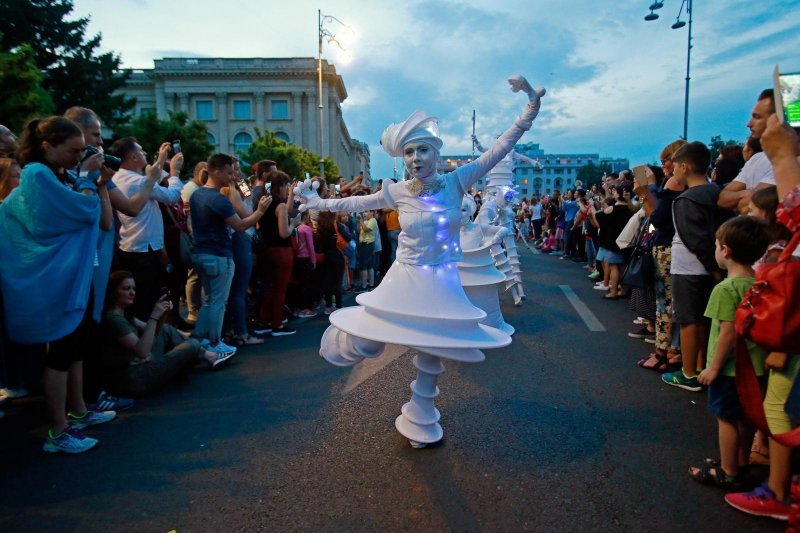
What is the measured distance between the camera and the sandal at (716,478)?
291cm

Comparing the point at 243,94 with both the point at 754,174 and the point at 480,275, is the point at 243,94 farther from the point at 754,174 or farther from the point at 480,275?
the point at 754,174

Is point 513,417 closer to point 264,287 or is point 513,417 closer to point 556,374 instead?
point 556,374

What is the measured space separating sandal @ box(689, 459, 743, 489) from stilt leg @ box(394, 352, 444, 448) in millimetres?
1641

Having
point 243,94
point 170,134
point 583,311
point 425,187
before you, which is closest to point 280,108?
point 243,94

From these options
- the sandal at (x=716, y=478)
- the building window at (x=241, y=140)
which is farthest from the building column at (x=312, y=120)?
the sandal at (x=716, y=478)

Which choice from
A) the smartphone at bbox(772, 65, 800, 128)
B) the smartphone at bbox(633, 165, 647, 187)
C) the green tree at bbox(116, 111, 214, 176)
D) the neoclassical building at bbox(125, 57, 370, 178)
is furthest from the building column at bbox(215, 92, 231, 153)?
the smartphone at bbox(772, 65, 800, 128)

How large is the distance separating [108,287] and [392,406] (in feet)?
9.36

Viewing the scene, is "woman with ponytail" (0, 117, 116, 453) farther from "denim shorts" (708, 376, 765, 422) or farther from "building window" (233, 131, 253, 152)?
"building window" (233, 131, 253, 152)

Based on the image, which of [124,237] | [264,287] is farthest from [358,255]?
[124,237]

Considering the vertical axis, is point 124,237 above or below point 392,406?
above

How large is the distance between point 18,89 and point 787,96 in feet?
47.2

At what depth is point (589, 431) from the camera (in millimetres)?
3705

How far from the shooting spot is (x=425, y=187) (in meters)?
3.70

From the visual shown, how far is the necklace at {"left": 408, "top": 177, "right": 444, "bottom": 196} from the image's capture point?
3693mm
